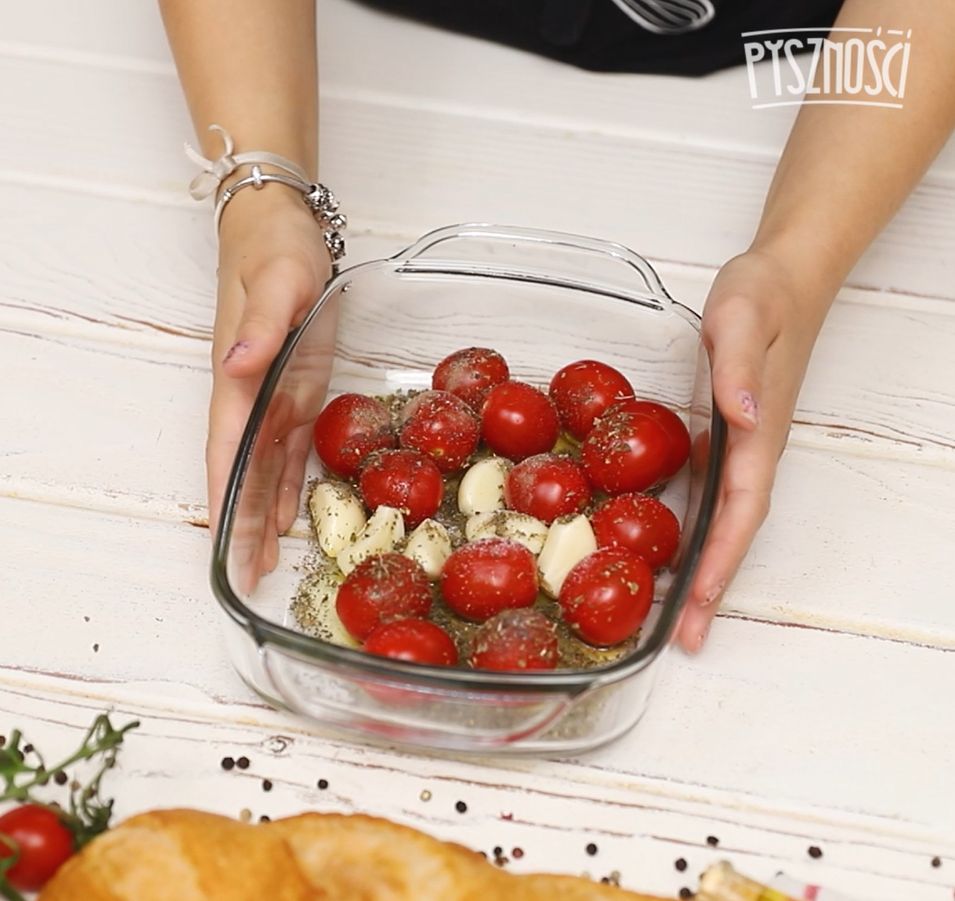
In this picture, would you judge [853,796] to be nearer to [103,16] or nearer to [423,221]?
[423,221]

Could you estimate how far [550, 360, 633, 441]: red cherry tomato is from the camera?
115 centimetres

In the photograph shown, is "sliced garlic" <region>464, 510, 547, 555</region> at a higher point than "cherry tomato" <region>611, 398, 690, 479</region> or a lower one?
lower

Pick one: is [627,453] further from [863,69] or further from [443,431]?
[863,69]

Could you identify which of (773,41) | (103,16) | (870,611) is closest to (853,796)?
(870,611)

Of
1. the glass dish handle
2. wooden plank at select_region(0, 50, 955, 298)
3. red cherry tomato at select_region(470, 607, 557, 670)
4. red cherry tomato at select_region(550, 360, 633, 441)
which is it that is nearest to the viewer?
red cherry tomato at select_region(470, 607, 557, 670)

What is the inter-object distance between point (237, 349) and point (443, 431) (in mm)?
195

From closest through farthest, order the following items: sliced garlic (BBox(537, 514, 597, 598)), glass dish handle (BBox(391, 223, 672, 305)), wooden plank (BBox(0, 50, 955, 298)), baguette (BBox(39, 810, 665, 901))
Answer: baguette (BBox(39, 810, 665, 901))
sliced garlic (BBox(537, 514, 597, 598))
glass dish handle (BBox(391, 223, 672, 305))
wooden plank (BBox(0, 50, 955, 298))

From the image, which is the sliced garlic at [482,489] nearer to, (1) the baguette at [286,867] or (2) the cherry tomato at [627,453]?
(2) the cherry tomato at [627,453]

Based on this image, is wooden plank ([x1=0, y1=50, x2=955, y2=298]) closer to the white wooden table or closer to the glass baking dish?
the white wooden table

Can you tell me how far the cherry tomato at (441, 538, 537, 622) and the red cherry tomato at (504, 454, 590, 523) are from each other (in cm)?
7

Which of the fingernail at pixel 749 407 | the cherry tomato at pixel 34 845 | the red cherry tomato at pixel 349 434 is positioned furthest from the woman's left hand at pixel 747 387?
the cherry tomato at pixel 34 845

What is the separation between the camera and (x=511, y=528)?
1050mm

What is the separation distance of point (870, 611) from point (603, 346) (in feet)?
1.22

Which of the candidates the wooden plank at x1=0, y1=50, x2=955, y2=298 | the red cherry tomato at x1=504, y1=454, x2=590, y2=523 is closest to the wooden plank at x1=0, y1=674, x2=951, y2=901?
the red cherry tomato at x1=504, y1=454, x2=590, y2=523
